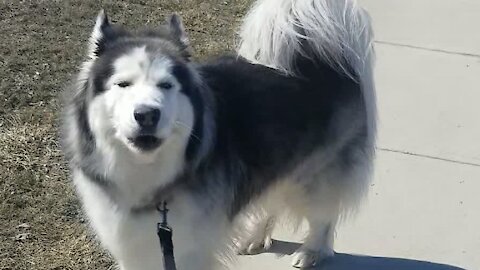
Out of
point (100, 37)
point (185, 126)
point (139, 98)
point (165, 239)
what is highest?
point (100, 37)

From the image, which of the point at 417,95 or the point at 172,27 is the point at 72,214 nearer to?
the point at 172,27

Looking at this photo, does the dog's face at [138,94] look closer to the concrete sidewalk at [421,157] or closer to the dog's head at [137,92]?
the dog's head at [137,92]

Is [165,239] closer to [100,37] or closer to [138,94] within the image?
[138,94]

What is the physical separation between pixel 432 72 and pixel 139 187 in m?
3.36

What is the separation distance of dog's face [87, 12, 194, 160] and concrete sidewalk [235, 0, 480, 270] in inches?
54.2

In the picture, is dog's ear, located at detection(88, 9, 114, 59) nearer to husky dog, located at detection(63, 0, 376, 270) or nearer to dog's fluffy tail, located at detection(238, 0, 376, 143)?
husky dog, located at detection(63, 0, 376, 270)

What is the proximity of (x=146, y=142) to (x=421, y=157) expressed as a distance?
8.19 feet

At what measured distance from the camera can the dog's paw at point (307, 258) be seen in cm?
389

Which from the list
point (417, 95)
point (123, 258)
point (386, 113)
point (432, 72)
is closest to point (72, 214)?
point (123, 258)

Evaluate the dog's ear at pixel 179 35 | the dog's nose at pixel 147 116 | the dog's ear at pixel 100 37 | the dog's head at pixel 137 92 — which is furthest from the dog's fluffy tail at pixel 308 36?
the dog's nose at pixel 147 116

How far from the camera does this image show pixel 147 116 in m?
2.52

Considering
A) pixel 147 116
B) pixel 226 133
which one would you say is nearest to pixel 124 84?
pixel 147 116

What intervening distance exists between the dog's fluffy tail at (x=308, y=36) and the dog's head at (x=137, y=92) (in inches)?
25.7

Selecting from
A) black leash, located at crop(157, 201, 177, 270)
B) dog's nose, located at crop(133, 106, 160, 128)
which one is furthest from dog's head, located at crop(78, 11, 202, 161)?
black leash, located at crop(157, 201, 177, 270)
